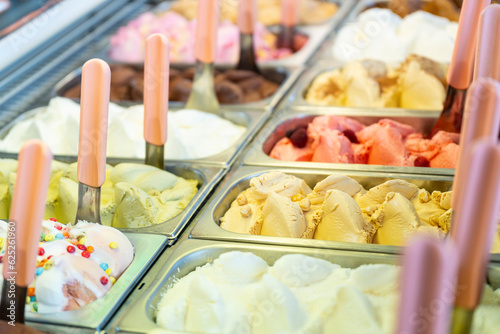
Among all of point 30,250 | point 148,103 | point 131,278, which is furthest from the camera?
point 148,103

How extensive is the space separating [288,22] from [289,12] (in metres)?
0.05

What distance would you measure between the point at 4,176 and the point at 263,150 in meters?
0.78

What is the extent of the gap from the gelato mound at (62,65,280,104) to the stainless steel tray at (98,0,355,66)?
0.15m

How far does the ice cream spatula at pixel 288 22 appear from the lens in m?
2.90

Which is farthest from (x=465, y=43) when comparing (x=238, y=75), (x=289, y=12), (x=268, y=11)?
(x=268, y=11)

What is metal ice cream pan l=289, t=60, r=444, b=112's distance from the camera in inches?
78.3

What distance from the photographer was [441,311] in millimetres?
640

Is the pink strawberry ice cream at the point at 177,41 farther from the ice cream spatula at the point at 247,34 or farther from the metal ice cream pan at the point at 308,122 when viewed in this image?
the metal ice cream pan at the point at 308,122

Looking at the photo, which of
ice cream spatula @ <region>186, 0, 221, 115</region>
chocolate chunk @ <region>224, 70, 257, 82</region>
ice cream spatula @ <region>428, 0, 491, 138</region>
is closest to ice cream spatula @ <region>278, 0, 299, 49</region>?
chocolate chunk @ <region>224, 70, 257, 82</region>

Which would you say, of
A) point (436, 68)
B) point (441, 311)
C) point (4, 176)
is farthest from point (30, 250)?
point (436, 68)

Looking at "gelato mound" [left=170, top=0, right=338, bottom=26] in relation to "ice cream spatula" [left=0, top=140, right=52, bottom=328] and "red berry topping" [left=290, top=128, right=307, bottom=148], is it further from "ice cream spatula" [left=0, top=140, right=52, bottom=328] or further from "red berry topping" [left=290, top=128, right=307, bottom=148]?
"ice cream spatula" [left=0, top=140, right=52, bottom=328]

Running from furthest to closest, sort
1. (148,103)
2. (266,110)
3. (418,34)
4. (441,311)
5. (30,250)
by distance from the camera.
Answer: (418,34) → (266,110) → (148,103) → (30,250) → (441,311)

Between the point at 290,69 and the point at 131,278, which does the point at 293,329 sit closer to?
the point at 131,278

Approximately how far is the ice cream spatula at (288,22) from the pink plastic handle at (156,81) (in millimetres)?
1576
